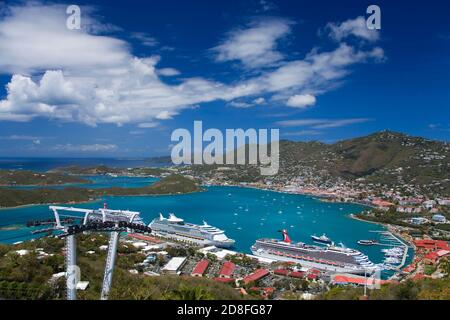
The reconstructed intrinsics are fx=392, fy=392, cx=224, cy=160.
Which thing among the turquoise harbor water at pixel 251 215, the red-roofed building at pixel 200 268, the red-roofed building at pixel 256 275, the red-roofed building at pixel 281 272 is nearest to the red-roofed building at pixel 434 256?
the turquoise harbor water at pixel 251 215

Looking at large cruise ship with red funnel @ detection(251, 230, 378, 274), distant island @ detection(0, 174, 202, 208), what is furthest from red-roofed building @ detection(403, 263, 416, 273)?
distant island @ detection(0, 174, 202, 208)

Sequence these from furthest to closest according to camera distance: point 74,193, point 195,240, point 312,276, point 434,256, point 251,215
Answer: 1. point 74,193
2. point 251,215
3. point 195,240
4. point 434,256
5. point 312,276

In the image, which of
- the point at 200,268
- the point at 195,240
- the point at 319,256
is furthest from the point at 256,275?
the point at 195,240

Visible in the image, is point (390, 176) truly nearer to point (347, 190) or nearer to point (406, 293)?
point (347, 190)

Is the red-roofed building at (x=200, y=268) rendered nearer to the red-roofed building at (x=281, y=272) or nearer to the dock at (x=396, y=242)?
the red-roofed building at (x=281, y=272)

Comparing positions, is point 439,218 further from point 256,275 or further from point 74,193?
point 74,193

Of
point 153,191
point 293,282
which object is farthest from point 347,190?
point 293,282

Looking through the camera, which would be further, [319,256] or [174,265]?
[319,256]
